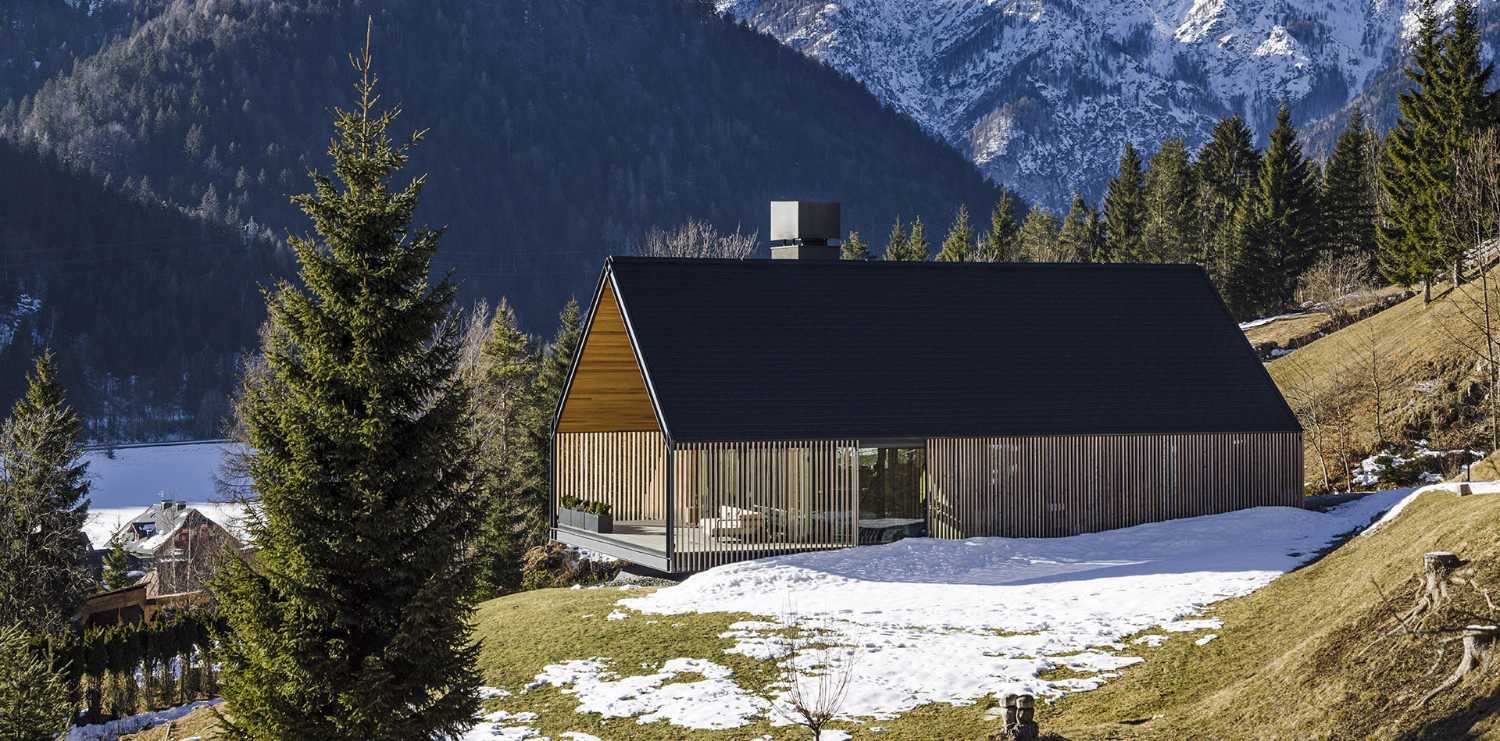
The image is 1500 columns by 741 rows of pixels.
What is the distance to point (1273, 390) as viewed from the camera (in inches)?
1027

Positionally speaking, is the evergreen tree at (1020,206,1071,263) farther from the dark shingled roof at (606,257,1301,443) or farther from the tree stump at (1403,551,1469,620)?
the tree stump at (1403,551,1469,620)

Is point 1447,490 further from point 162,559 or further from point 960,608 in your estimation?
point 162,559

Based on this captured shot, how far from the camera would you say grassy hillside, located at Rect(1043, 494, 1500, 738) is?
1087 cm

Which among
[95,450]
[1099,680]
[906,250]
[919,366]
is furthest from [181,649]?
[95,450]

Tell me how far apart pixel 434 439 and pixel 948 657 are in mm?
7345

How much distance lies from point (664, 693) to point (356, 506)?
500 centimetres

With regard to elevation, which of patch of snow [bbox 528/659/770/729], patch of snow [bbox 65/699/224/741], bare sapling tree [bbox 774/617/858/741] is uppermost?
bare sapling tree [bbox 774/617/858/741]

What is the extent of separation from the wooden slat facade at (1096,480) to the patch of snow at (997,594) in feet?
1.76

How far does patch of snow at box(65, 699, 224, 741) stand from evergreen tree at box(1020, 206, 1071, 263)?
5155 centimetres

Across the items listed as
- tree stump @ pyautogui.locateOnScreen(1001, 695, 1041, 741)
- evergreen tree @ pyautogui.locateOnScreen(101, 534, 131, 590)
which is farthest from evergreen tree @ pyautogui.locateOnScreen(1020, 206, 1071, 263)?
tree stump @ pyautogui.locateOnScreen(1001, 695, 1041, 741)

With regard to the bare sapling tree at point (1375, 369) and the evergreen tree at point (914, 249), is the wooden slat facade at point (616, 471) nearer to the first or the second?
the bare sapling tree at point (1375, 369)

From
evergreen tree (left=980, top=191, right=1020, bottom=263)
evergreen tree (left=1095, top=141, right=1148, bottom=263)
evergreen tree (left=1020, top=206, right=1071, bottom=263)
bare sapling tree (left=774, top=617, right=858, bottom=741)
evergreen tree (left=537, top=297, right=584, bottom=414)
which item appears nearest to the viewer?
bare sapling tree (left=774, top=617, right=858, bottom=741)

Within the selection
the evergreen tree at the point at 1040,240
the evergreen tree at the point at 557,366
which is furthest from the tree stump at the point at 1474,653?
the evergreen tree at the point at 1040,240

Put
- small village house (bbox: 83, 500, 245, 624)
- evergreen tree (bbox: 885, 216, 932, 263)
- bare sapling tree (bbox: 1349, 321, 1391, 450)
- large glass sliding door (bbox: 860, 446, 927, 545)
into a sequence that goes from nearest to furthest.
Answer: large glass sliding door (bbox: 860, 446, 927, 545) < bare sapling tree (bbox: 1349, 321, 1391, 450) < small village house (bbox: 83, 500, 245, 624) < evergreen tree (bbox: 885, 216, 932, 263)
